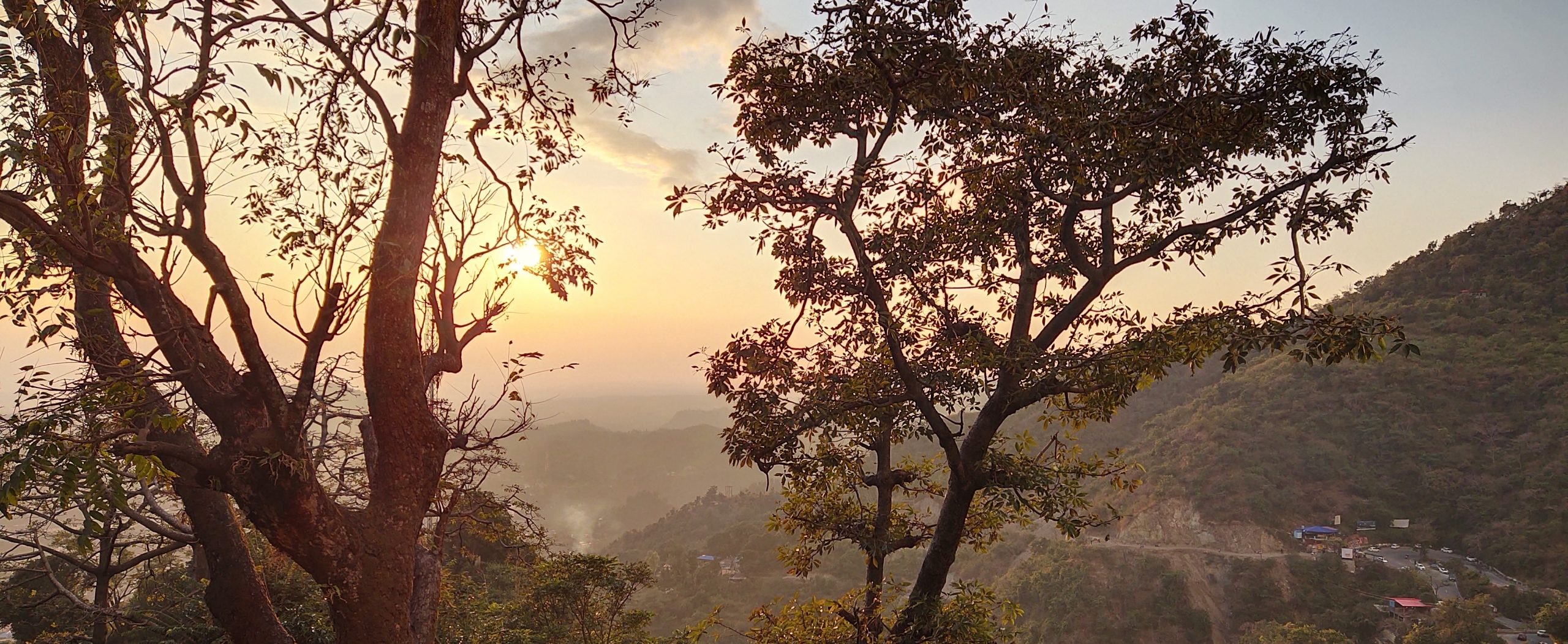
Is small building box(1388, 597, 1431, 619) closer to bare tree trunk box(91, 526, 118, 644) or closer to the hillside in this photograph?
bare tree trunk box(91, 526, 118, 644)

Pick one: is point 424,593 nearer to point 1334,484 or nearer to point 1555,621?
point 1555,621

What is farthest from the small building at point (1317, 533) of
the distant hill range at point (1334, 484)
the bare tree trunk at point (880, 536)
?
the bare tree trunk at point (880, 536)

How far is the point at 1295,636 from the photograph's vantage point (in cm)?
2794

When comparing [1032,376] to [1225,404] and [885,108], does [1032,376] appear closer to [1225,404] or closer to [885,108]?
[885,108]

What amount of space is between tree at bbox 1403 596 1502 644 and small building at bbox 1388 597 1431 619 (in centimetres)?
346

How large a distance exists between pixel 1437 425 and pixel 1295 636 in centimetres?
2848

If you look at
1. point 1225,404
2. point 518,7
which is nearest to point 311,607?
point 518,7

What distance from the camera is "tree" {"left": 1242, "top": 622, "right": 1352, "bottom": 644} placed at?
27.1 metres

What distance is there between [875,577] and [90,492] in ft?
16.6

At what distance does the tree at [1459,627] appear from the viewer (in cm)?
2581

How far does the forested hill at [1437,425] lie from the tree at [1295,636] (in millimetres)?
13544

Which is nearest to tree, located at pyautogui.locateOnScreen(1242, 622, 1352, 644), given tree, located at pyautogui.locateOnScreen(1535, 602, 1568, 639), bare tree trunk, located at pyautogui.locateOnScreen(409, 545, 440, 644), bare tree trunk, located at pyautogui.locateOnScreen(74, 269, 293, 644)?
tree, located at pyautogui.locateOnScreen(1535, 602, 1568, 639)

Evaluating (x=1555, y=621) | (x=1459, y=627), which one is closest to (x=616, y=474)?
(x=1459, y=627)

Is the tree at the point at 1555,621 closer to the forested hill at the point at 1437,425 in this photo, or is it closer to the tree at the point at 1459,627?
the tree at the point at 1459,627
